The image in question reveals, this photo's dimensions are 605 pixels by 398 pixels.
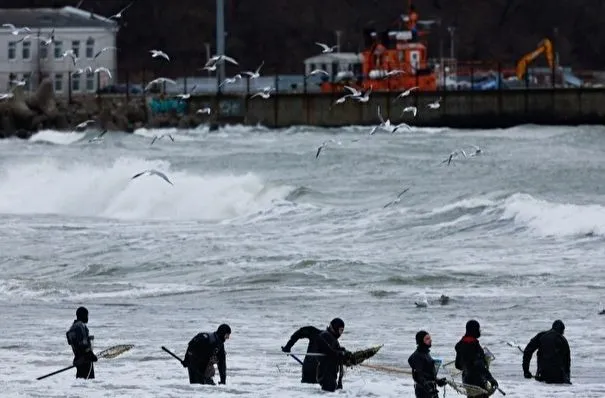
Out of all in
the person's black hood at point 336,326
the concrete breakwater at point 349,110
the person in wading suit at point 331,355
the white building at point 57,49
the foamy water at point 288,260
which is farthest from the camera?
the white building at point 57,49

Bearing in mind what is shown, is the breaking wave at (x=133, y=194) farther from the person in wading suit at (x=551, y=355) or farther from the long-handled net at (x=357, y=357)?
the person in wading suit at (x=551, y=355)

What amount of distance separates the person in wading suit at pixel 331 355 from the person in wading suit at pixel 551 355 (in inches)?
69.5

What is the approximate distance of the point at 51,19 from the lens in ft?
272

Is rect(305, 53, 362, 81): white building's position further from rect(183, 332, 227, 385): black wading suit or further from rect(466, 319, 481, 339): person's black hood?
rect(466, 319, 481, 339): person's black hood

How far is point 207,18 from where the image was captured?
11275cm

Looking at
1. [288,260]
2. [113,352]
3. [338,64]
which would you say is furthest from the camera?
[338,64]

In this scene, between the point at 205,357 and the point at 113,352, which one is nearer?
the point at 205,357

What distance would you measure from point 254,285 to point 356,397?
9746 millimetres

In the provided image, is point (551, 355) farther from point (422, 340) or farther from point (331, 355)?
point (422, 340)

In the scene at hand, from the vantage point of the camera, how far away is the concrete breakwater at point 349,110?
6981 centimetres

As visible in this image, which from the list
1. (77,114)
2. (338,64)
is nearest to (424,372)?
(77,114)

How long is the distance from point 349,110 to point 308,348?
180 ft

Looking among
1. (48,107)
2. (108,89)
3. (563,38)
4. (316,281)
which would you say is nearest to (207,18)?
(563,38)

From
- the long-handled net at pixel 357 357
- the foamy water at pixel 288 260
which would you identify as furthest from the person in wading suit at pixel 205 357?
the long-handled net at pixel 357 357
